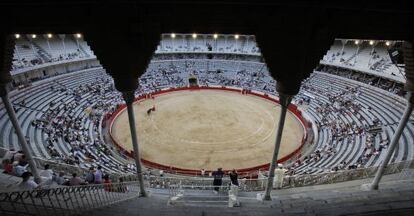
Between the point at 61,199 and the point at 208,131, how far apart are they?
2144 cm

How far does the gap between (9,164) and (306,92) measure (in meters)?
32.7

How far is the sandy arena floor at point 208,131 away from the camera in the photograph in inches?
958

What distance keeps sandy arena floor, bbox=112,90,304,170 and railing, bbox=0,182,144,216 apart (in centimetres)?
1072

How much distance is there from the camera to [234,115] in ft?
108

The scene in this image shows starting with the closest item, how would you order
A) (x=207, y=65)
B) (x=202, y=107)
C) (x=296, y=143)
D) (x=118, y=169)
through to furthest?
(x=118, y=169)
(x=296, y=143)
(x=202, y=107)
(x=207, y=65)

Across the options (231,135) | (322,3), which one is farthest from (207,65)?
(322,3)

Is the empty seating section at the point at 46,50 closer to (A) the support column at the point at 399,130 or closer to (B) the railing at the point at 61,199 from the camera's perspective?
(B) the railing at the point at 61,199

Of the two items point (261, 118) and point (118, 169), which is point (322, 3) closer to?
point (118, 169)

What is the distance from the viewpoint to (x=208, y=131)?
2892 centimetres

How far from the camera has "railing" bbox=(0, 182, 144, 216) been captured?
18.6 ft

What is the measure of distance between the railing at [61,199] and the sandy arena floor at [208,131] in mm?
10722

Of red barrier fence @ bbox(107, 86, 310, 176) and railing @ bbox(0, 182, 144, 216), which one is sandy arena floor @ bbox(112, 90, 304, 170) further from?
railing @ bbox(0, 182, 144, 216)

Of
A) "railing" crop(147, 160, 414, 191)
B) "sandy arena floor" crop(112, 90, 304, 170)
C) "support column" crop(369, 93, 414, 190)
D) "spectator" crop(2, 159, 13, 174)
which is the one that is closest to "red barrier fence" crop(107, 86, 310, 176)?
"sandy arena floor" crop(112, 90, 304, 170)

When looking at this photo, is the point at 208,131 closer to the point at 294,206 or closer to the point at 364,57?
the point at 294,206
